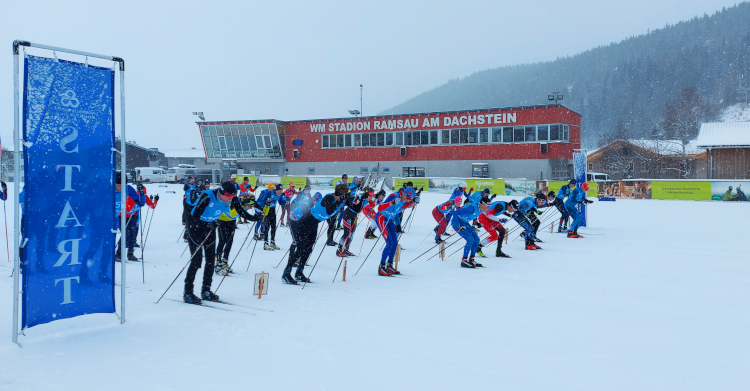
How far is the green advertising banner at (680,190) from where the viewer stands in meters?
22.8

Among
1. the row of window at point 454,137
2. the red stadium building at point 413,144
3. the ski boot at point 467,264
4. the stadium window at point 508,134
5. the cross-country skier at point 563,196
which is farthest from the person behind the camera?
the stadium window at point 508,134

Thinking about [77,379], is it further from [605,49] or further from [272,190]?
[605,49]

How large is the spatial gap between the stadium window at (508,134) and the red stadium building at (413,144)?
0.27 ft

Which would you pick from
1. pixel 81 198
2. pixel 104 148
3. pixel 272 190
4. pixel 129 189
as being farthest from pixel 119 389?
pixel 272 190

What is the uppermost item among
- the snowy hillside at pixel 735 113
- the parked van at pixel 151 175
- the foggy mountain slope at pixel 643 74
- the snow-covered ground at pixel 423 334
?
the foggy mountain slope at pixel 643 74

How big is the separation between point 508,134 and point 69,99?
37.8 metres

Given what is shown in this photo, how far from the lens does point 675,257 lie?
958 centimetres

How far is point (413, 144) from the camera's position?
43.7 meters

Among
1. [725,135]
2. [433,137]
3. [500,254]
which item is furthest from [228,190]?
[433,137]

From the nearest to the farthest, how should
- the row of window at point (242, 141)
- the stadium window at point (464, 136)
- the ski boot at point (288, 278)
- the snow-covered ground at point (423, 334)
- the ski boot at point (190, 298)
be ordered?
the snow-covered ground at point (423, 334) → the ski boot at point (190, 298) → the ski boot at point (288, 278) → the stadium window at point (464, 136) → the row of window at point (242, 141)

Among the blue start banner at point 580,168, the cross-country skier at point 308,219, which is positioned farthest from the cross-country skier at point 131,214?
the blue start banner at point 580,168

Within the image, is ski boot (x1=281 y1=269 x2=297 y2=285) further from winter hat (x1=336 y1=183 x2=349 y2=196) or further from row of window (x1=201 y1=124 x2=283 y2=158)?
row of window (x1=201 y1=124 x2=283 y2=158)

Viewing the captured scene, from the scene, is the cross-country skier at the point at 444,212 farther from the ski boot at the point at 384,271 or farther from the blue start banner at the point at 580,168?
the blue start banner at the point at 580,168

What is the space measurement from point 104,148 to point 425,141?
39.3 metres
